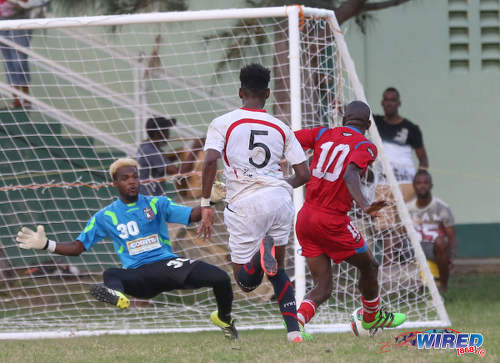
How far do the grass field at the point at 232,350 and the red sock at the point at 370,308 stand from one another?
216 millimetres

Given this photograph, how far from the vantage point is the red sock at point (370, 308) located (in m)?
6.33

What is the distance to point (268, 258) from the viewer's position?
5.46 meters

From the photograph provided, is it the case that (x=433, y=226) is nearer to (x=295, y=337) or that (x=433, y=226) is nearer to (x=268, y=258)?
(x=295, y=337)

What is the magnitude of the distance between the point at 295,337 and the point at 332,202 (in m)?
0.93

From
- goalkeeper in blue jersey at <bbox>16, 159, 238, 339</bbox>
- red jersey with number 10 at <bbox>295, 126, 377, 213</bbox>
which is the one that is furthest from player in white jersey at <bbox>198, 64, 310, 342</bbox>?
goalkeeper in blue jersey at <bbox>16, 159, 238, 339</bbox>

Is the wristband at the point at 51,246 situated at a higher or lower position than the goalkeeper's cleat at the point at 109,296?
higher

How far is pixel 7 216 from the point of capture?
383 inches

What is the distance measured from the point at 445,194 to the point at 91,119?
5.01 meters

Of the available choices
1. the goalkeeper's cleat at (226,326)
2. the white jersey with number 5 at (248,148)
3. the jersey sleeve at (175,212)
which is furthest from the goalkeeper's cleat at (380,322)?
the jersey sleeve at (175,212)

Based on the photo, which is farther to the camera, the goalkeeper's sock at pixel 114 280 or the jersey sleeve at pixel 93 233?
the jersey sleeve at pixel 93 233

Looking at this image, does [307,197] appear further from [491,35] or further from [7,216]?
[491,35]

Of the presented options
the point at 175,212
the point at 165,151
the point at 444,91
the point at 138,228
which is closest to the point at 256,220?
the point at 175,212

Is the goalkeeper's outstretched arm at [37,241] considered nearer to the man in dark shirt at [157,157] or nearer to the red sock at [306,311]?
the red sock at [306,311]

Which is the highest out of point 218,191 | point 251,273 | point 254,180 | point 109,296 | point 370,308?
point 254,180
